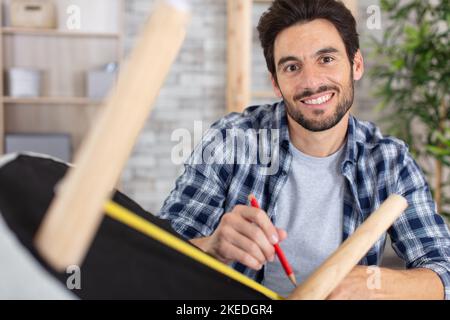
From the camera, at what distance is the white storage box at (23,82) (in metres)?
4.25

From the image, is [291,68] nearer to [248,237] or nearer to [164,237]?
[248,237]

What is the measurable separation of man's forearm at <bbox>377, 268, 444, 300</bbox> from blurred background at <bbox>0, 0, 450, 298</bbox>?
2959mm

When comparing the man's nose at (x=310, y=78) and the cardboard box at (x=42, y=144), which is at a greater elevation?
the man's nose at (x=310, y=78)

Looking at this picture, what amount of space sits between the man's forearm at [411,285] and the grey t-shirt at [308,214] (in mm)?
359

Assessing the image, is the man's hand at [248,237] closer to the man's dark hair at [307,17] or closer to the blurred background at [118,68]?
the man's dark hair at [307,17]

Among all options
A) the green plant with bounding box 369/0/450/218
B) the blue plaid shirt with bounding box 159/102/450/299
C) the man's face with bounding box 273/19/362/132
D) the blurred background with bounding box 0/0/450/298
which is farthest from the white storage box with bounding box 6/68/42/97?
the man's face with bounding box 273/19/362/132

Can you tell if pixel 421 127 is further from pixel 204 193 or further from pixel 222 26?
pixel 204 193

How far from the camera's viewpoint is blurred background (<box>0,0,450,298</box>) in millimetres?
4211

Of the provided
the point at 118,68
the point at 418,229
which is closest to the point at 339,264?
the point at 418,229

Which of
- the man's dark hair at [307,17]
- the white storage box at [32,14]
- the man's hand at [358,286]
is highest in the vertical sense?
the white storage box at [32,14]

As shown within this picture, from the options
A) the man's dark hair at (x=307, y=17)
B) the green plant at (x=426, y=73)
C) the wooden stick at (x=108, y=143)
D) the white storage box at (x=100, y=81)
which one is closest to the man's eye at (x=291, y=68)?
the man's dark hair at (x=307, y=17)

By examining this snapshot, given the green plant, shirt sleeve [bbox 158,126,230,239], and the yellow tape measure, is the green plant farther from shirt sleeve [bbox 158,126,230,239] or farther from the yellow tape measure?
the yellow tape measure

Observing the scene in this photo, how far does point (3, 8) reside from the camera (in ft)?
14.6

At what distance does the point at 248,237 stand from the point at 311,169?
2.39 feet
